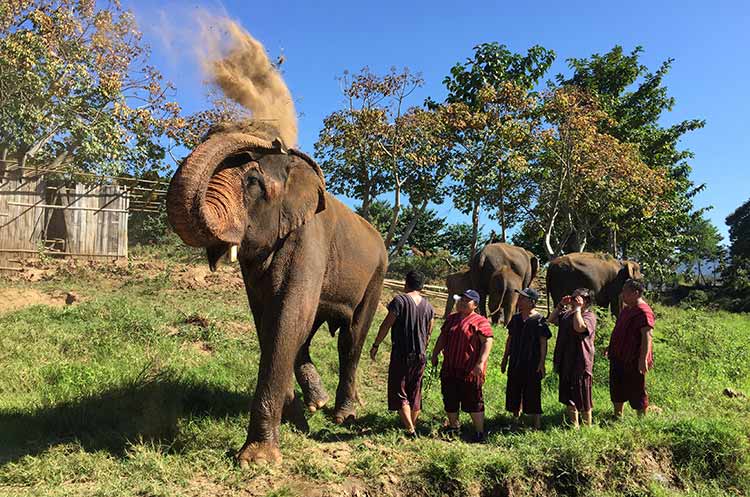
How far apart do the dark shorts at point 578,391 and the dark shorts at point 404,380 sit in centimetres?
184

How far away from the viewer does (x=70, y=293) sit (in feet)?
37.3

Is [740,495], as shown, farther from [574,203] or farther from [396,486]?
[574,203]

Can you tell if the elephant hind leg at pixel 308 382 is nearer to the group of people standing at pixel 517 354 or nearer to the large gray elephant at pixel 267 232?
the large gray elephant at pixel 267 232

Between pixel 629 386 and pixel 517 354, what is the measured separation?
148 centimetres

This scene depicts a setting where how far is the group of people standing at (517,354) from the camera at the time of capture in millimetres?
5844

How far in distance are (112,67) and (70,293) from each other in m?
9.56

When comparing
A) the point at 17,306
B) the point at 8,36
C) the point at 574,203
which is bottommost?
the point at 17,306

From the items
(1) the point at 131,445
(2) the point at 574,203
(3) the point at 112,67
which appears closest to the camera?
(1) the point at 131,445

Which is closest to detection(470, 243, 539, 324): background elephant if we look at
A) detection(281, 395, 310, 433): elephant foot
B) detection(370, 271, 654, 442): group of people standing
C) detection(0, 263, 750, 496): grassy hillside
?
detection(0, 263, 750, 496): grassy hillside

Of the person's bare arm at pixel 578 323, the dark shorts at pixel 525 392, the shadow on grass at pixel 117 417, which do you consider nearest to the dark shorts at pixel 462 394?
the dark shorts at pixel 525 392

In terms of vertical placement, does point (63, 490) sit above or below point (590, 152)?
below

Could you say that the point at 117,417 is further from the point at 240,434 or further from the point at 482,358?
the point at 482,358

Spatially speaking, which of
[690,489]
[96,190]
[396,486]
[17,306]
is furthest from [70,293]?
[690,489]

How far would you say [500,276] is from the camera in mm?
13328
